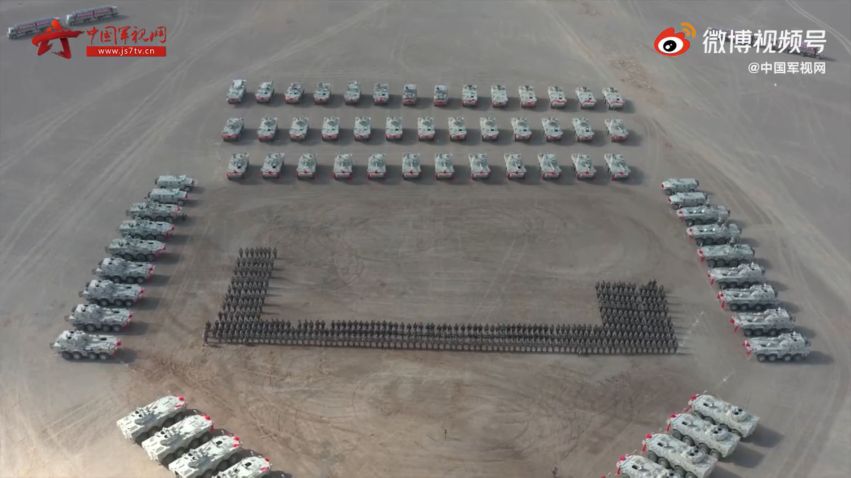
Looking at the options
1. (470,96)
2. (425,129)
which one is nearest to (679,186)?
(470,96)

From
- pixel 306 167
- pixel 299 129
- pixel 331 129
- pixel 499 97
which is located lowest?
pixel 306 167

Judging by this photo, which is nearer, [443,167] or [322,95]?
[443,167]

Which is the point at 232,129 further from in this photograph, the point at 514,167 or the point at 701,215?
the point at 701,215

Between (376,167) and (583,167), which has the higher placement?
(376,167)

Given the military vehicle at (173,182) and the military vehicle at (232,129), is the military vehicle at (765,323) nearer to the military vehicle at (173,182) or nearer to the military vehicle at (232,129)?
the military vehicle at (173,182)

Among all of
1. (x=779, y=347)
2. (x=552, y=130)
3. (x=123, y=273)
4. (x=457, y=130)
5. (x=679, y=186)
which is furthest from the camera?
(x=552, y=130)

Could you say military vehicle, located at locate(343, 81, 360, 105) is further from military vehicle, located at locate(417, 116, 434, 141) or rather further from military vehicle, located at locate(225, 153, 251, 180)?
military vehicle, located at locate(225, 153, 251, 180)

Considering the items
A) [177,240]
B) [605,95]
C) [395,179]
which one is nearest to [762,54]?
[605,95]

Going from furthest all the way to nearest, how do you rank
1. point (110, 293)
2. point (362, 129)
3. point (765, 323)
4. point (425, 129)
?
point (425, 129) < point (362, 129) < point (110, 293) < point (765, 323)

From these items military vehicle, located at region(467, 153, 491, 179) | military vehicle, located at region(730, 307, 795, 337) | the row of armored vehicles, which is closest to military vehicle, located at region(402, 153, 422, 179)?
military vehicle, located at region(467, 153, 491, 179)
